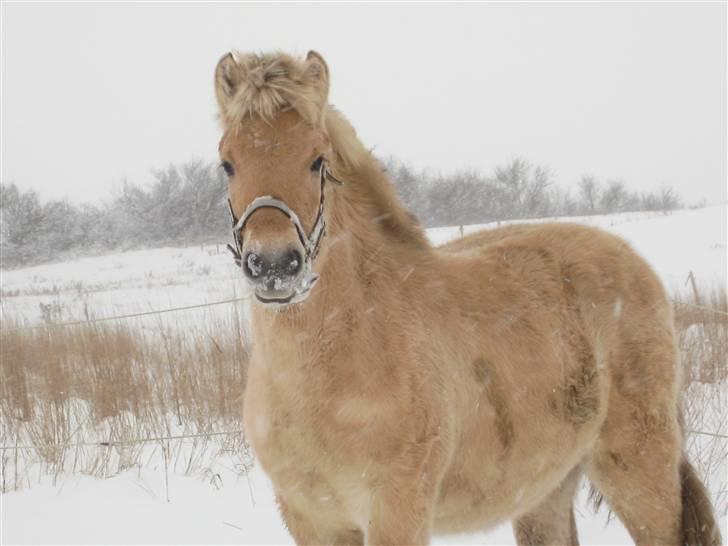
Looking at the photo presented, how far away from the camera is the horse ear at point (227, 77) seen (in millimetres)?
2377

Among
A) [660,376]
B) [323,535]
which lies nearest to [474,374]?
[323,535]

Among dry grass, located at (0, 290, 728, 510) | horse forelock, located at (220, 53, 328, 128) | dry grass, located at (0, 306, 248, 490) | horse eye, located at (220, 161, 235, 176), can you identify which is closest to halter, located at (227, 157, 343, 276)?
horse eye, located at (220, 161, 235, 176)

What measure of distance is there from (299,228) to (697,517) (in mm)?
2598

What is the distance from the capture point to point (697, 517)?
10.5 feet

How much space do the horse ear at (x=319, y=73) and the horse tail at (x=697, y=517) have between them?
264 cm

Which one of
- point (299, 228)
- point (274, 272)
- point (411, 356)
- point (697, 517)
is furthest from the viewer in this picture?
point (697, 517)

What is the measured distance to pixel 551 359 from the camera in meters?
2.92

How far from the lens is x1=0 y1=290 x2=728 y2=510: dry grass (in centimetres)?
563

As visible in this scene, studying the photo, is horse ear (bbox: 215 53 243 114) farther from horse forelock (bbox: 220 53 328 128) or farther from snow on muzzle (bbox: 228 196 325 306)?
snow on muzzle (bbox: 228 196 325 306)

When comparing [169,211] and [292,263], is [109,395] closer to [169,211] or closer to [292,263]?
[292,263]

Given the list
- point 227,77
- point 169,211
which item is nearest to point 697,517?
point 227,77

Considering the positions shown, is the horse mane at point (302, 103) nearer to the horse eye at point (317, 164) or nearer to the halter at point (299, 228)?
the horse eye at point (317, 164)

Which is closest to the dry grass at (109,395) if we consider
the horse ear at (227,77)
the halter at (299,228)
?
the halter at (299,228)

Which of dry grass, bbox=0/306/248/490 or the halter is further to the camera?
→ dry grass, bbox=0/306/248/490
